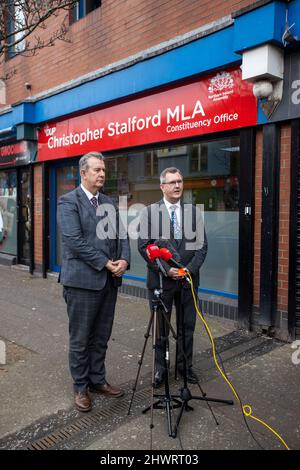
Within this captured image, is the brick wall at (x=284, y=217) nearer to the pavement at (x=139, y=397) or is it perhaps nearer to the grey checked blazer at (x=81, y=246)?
the pavement at (x=139, y=397)

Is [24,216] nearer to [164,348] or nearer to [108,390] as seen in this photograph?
[108,390]

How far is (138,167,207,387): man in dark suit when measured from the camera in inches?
138

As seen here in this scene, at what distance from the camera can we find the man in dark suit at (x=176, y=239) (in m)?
3.51

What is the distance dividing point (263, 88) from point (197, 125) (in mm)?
1185

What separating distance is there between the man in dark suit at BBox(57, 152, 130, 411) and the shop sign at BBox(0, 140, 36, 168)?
19.9 ft

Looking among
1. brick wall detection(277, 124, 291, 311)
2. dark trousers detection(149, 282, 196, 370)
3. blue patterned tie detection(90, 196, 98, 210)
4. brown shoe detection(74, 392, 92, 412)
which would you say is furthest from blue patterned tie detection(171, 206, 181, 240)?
brick wall detection(277, 124, 291, 311)

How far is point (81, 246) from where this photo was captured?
312 centimetres

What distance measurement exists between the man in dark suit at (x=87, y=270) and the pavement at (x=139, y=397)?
0.26 metres

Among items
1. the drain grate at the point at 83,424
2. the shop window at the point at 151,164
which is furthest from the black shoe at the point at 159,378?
the shop window at the point at 151,164

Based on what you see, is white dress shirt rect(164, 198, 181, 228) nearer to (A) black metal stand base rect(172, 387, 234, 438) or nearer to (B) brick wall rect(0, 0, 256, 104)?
(A) black metal stand base rect(172, 387, 234, 438)

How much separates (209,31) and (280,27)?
3.52ft

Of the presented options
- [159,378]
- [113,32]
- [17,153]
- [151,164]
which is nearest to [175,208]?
[159,378]

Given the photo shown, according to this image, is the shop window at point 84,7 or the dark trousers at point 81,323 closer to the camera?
the dark trousers at point 81,323
